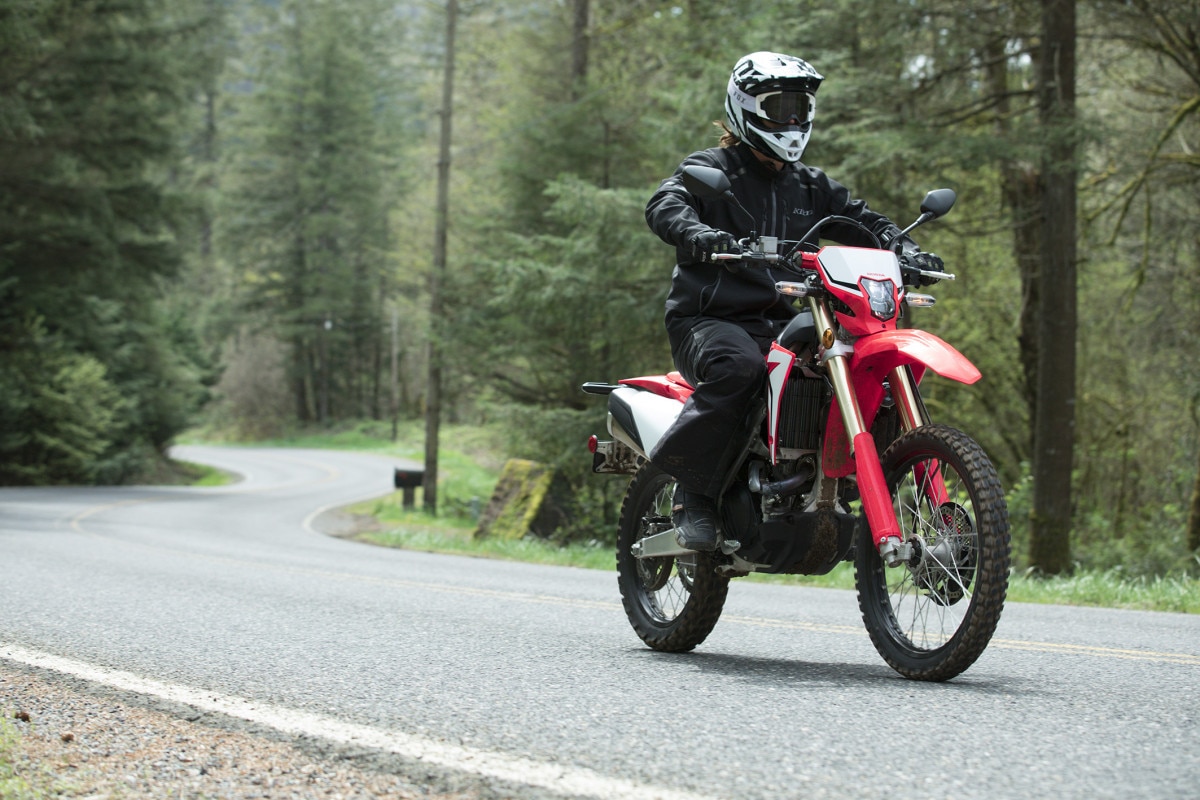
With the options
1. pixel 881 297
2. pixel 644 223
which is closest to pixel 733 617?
pixel 881 297

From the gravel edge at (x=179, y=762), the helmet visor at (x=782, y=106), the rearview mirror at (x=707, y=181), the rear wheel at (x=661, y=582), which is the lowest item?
the gravel edge at (x=179, y=762)

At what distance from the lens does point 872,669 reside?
4.70m

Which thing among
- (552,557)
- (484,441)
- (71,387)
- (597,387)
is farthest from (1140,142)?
(71,387)

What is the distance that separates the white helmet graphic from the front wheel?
1.42m

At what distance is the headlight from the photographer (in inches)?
174

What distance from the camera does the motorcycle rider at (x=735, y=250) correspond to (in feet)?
15.7

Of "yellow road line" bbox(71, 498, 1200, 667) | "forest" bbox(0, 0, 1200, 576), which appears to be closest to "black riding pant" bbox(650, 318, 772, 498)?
"yellow road line" bbox(71, 498, 1200, 667)

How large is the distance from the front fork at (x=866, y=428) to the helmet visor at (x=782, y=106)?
89 cm

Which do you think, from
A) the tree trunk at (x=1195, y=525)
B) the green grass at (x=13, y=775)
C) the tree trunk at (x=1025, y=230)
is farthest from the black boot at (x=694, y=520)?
the tree trunk at (x=1195, y=525)

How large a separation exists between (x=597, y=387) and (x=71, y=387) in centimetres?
3005

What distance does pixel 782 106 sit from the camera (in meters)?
5.00

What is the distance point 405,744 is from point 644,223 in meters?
15.4

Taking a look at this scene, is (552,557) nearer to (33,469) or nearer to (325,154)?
(33,469)

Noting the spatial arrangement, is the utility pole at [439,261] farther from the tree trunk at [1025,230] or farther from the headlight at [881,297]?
the headlight at [881,297]
